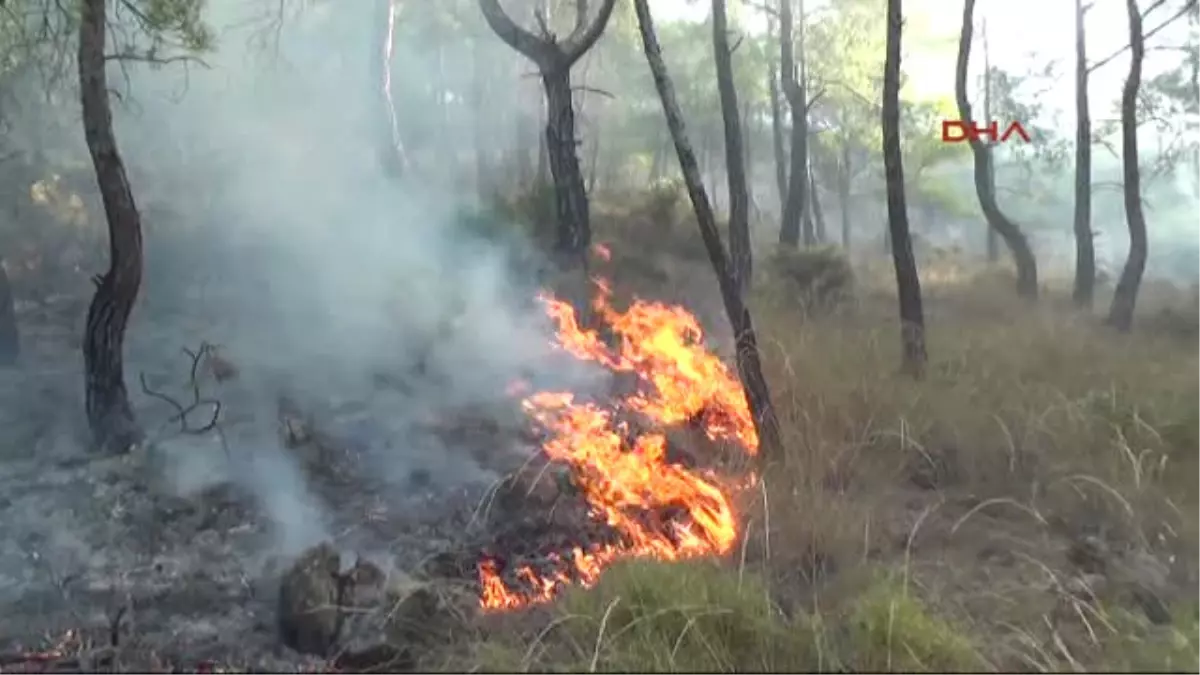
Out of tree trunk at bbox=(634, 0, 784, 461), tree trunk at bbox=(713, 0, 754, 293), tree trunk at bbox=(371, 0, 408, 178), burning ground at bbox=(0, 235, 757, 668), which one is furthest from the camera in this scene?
tree trunk at bbox=(371, 0, 408, 178)

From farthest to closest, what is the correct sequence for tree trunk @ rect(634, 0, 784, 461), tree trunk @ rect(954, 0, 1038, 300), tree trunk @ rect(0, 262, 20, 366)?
tree trunk @ rect(954, 0, 1038, 300) → tree trunk @ rect(0, 262, 20, 366) → tree trunk @ rect(634, 0, 784, 461)

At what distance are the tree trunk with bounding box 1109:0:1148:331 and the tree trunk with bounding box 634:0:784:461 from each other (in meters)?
9.07

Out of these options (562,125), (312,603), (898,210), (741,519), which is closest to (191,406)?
(312,603)

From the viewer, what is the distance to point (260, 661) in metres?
5.21

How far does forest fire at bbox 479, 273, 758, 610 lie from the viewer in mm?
6484

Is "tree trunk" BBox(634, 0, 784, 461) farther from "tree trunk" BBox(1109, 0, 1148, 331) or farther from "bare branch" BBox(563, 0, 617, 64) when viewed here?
"tree trunk" BBox(1109, 0, 1148, 331)

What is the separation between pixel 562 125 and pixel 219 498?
663cm

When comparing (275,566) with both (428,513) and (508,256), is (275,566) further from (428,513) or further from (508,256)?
(508,256)

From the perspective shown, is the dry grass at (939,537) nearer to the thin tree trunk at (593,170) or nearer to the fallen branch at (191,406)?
the fallen branch at (191,406)

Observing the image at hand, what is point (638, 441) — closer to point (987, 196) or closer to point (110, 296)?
point (110, 296)

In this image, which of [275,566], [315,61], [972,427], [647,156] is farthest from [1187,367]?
[315,61]

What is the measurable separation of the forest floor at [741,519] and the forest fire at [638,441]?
0.33 metres

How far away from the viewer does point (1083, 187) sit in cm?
1795

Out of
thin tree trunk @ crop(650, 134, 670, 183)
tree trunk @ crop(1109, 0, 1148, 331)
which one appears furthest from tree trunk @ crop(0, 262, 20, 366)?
thin tree trunk @ crop(650, 134, 670, 183)
